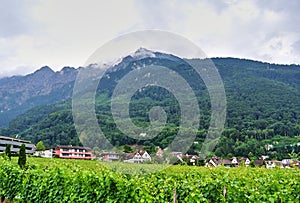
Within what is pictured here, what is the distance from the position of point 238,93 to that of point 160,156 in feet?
215

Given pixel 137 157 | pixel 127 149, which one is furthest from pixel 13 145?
pixel 137 157

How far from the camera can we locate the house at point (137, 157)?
10680mm

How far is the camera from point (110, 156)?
10352 millimetres

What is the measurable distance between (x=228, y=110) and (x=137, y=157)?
51.1 m

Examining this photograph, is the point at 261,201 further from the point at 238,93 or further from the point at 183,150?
the point at 238,93

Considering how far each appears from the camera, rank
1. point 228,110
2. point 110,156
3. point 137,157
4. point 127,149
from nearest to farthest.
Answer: point 110,156, point 137,157, point 127,149, point 228,110

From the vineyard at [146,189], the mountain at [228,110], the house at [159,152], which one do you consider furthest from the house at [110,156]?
the vineyard at [146,189]

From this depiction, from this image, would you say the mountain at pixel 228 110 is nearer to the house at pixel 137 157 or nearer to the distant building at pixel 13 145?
the house at pixel 137 157

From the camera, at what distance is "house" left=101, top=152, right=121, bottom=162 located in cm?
1016

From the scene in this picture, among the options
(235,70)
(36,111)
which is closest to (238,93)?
(235,70)

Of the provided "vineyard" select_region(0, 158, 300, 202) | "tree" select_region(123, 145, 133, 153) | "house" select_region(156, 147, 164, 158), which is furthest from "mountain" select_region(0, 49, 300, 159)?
"vineyard" select_region(0, 158, 300, 202)

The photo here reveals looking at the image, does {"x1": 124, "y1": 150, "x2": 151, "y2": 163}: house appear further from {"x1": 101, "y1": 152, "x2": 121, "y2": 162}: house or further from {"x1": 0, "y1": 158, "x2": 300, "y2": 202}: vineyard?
{"x1": 0, "y1": 158, "x2": 300, "y2": 202}: vineyard

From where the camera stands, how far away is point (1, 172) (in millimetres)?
10266

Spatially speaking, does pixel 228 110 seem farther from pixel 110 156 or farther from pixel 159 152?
pixel 110 156
